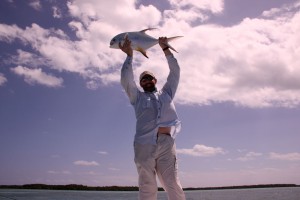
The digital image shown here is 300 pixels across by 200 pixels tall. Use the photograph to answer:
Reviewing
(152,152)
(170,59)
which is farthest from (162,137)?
(170,59)

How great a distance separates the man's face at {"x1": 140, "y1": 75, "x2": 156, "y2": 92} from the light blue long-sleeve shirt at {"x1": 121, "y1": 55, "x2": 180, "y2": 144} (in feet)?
0.39

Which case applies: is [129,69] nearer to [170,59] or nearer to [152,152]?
[170,59]

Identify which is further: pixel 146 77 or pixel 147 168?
pixel 146 77

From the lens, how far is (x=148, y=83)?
6211mm

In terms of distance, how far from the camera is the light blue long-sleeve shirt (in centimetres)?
577

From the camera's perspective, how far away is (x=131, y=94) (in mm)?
6070

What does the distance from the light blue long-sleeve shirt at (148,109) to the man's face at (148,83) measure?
0.39 feet

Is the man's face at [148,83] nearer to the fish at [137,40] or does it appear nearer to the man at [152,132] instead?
the man at [152,132]

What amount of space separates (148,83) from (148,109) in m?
0.57

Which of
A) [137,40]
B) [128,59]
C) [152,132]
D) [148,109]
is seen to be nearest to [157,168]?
[152,132]

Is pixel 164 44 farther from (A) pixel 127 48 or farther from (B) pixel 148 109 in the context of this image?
(B) pixel 148 109

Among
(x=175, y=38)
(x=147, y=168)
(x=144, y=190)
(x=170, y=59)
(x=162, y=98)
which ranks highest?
(x=175, y=38)

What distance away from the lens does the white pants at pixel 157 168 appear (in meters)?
5.54

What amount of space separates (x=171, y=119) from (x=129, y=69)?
1.19 meters
